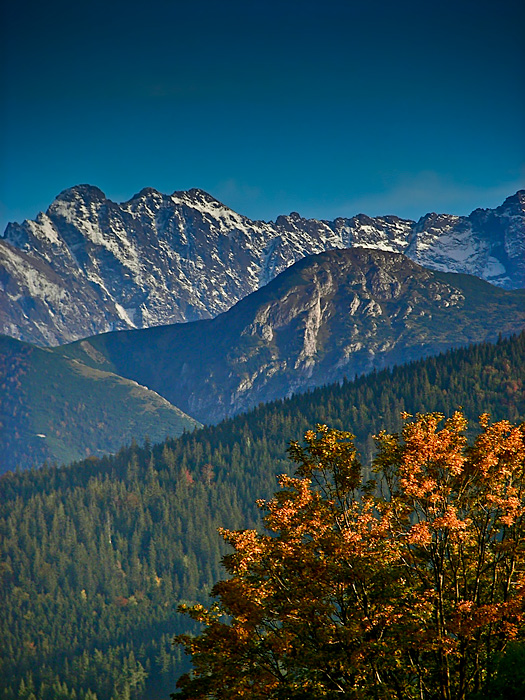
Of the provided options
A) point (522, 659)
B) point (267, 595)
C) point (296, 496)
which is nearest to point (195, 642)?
point (267, 595)

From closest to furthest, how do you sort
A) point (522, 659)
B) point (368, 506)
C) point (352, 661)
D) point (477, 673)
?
point (522, 659) → point (352, 661) → point (477, 673) → point (368, 506)

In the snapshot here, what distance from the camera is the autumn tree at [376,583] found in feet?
115

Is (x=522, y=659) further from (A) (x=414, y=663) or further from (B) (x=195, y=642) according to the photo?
(B) (x=195, y=642)

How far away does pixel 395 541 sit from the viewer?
3856 centimetres

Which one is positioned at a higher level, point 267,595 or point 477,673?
point 267,595

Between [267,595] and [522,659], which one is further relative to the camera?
[267,595]

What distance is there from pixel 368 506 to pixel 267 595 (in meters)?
6.27

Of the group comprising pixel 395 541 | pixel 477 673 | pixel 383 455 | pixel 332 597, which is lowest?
pixel 477 673

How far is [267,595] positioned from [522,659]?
36.6ft

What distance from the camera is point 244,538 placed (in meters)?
38.3

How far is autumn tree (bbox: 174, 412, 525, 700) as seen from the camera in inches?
1377

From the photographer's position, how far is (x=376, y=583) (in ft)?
124

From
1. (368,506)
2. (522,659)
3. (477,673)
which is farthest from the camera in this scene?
(368,506)

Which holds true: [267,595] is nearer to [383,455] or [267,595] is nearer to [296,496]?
[296,496]
